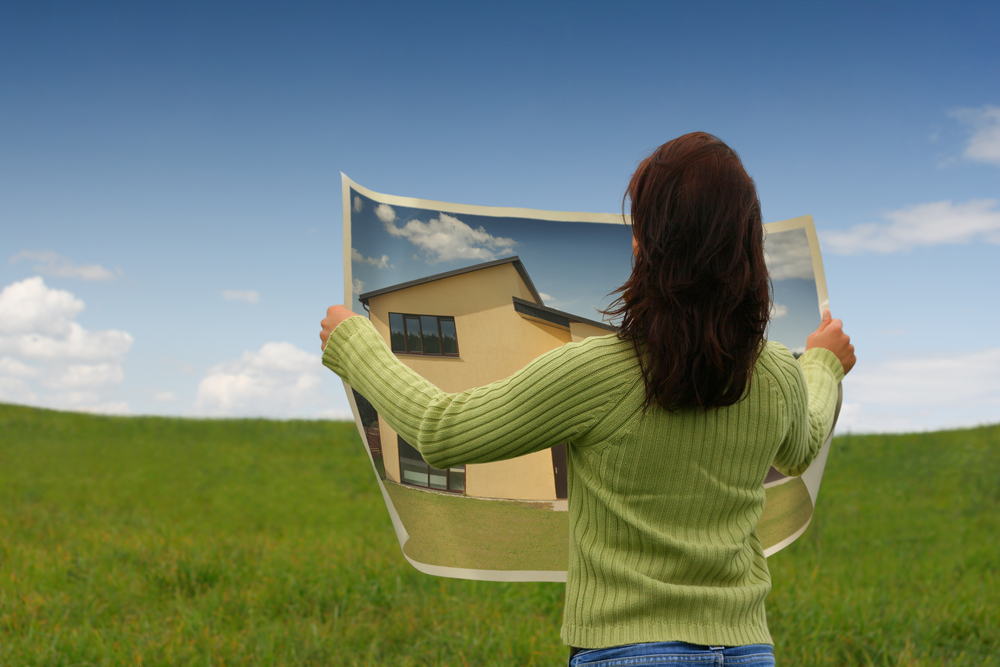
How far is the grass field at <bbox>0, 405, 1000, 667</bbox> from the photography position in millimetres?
3297

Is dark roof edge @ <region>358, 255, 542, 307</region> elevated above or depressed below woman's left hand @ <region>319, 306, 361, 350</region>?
above

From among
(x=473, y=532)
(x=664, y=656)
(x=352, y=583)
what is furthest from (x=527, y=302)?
(x=352, y=583)

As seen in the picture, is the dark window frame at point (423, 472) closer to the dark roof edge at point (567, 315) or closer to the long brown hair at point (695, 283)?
the dark roof edge at point (567, 315)

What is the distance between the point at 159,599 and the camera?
160 inches

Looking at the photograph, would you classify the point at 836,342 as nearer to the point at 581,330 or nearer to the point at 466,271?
the point at 581,330

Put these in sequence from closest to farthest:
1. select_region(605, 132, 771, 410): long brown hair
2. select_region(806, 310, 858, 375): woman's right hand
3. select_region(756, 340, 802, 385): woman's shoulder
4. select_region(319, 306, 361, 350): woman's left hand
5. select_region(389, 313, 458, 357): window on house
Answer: select_region(605, 132, 771, 410): long brown hair < select_region(756, 340, 802, 385): woman's shoulder < select_region(319, 306, 361, 350): woman's left hand < select_region(389, 313, 458, 357): window on house < select_region(806, 310, 858, 375): woman's right hand

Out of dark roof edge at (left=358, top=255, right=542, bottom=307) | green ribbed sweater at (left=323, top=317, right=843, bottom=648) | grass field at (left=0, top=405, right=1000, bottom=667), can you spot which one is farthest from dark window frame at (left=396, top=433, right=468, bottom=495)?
grass field at (left=0, top=405, right=1000, bottom=667)

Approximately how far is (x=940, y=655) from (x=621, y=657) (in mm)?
3250

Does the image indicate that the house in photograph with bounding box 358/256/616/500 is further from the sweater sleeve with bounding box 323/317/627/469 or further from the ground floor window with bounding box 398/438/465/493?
the sweater sleeve with bounding box 323/317/627/469

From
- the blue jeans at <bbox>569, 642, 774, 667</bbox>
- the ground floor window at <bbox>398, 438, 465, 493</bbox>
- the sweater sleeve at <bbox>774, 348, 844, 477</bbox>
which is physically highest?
the sweater sleeve at <bbox>774, 348, 844, 477</bbox>

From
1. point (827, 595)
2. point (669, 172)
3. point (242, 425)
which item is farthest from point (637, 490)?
point (242, 425)

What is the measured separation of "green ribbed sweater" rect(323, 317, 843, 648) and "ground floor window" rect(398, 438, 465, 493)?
2.24 ft

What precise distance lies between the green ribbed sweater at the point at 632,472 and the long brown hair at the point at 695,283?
2.0 inches

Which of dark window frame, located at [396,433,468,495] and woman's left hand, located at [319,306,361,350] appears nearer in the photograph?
woman's left hand, located at [319,306,361,350]
